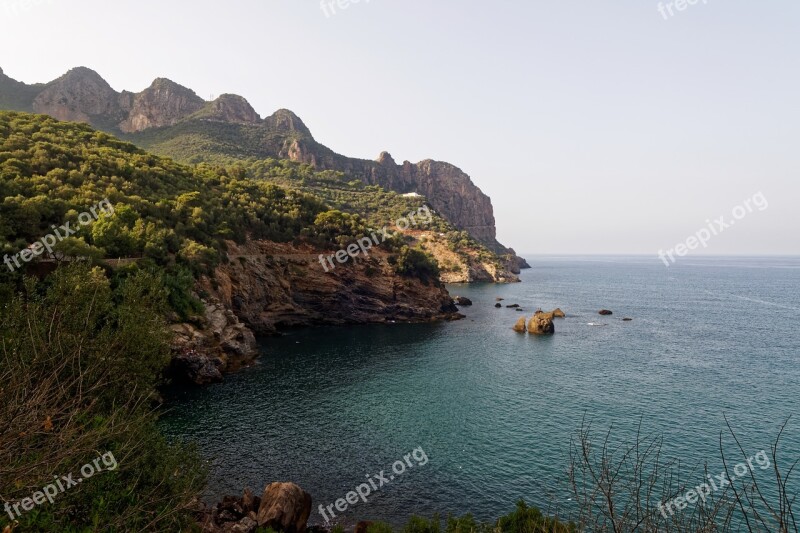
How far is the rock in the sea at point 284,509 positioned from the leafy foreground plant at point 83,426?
172 inches

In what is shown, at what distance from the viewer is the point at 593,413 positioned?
136 feet

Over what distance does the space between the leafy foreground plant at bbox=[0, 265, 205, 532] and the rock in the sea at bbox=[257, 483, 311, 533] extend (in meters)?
4.38

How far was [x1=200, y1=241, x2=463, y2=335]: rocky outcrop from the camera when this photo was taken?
231 feet

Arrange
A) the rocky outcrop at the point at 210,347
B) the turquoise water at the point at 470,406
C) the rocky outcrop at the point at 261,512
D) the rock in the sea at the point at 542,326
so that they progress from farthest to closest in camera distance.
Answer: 1. the rock in the sea at the point at 542,326
2. the rocky outcrop at the point at 210,347
3. the turquoise water at the point at 470,406
4. the rocky outcrop at the point at 261,512

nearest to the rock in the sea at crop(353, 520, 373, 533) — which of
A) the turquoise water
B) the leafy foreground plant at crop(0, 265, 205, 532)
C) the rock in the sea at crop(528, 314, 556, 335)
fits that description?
the turquoise water

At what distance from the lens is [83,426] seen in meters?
9.69

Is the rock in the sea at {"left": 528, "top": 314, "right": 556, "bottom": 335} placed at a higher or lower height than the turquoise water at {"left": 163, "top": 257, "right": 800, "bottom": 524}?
higher

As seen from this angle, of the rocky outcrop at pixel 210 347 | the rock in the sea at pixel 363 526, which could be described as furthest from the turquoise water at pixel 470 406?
the rocky outcrop at pixel 210 347

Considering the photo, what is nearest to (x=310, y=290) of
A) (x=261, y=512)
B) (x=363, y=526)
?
(x=261, y=512)

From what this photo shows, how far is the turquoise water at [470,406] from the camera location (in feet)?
98.6

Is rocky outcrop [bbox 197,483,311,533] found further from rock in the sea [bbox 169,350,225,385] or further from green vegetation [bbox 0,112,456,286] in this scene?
green vegetation [bbox 0,112,456,286]

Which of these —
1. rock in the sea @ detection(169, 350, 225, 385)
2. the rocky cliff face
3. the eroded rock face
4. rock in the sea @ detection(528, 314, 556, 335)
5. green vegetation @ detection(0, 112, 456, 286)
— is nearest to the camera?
rock in the sea @ detection(169, 350, 225, 385)

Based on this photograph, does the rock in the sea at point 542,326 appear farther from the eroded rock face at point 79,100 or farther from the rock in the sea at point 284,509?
the eroded rock face at point 79,100

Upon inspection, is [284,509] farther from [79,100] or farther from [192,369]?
[79,100]
